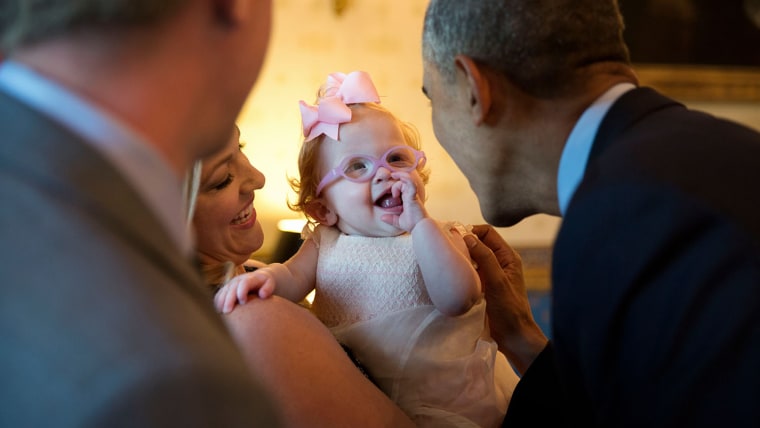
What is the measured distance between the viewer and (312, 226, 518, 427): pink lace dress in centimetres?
183

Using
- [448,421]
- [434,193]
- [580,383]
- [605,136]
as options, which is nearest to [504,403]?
[448,421]

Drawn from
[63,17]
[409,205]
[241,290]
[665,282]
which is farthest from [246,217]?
[63,17]

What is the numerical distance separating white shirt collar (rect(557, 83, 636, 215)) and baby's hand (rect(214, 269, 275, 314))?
64cm

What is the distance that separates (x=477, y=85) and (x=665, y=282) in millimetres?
558

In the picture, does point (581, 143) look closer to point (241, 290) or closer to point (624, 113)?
point (624, 113)

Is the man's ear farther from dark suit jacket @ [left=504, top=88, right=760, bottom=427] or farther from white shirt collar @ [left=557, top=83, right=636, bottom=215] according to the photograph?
dark suit jacket @ [left=504, top=88, right=760, bottom=427]

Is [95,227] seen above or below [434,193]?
above

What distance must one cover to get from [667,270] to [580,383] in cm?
25

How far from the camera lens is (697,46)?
5156 millimetres

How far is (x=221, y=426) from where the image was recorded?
70 centimetres

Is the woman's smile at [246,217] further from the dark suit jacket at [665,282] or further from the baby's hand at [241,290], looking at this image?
the dark suit jacket at [665,282]

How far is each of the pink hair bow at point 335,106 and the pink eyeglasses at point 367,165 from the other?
0.08 metres

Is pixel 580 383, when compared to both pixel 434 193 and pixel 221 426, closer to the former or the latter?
pixel 221 426

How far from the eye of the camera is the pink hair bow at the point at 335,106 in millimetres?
2012
